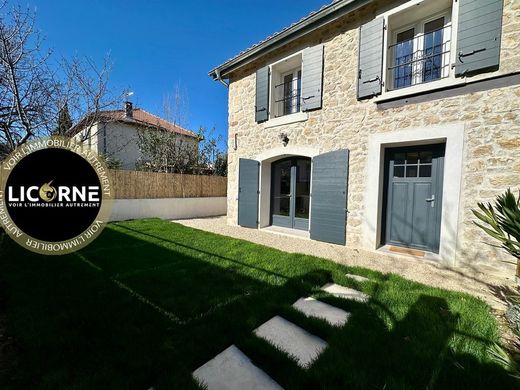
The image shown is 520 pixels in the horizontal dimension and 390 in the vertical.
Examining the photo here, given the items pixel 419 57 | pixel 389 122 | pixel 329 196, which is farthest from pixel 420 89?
pixel 329 196

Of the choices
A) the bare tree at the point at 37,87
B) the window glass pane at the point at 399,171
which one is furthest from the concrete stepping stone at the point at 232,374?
the bare tree at the point at 37,87

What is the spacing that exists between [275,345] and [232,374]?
0.45 meters

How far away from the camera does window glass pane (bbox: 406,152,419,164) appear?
467 cm

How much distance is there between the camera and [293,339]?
2.07 meters

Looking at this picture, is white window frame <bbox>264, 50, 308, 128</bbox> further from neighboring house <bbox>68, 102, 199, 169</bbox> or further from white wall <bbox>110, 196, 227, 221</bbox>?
neighboring house <bbox>68, 102, 199, 169</bbox>

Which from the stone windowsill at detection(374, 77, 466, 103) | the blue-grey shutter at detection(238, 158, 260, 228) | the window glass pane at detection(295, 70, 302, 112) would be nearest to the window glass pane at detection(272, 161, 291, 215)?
the blue-grey shutter at detection(238, 158, 260, 228)

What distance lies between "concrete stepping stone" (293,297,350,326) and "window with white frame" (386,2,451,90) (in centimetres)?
454

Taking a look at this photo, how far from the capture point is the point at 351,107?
5098 mm

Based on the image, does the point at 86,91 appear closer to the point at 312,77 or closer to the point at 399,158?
the point at 312,77

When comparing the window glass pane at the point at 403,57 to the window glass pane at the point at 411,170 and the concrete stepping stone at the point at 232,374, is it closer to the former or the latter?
the window glass pane at the point at 411,170

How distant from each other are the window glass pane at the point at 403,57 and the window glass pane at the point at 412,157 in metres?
1.47

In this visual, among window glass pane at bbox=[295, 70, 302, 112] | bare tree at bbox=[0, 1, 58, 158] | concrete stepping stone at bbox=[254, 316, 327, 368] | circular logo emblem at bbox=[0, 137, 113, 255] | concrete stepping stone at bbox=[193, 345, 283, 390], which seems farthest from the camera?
window glass pane at bbox=[295, 70, 302, 112]

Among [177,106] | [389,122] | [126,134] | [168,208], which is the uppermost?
[177,106]

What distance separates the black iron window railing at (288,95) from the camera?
6496 millimetres
